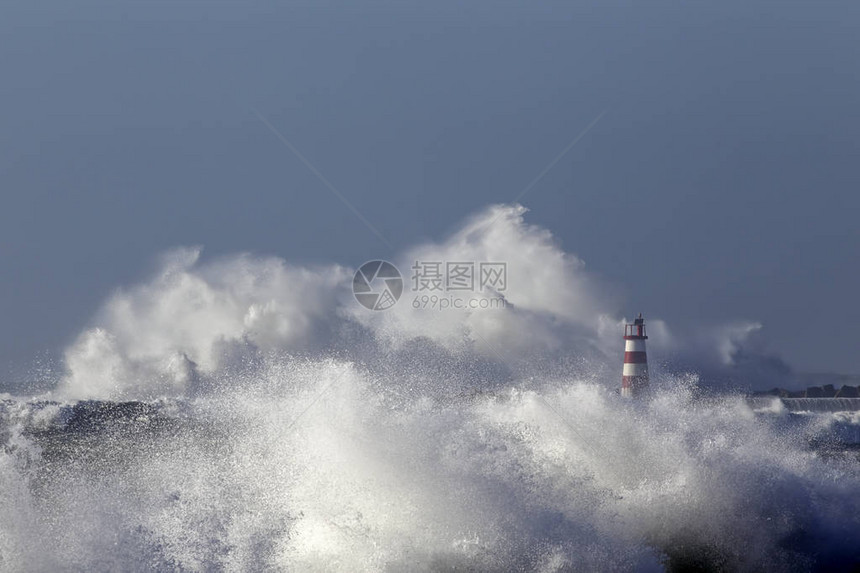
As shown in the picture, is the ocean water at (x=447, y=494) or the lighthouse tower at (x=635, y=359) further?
the lighthouse tower at (x=635, y=359)

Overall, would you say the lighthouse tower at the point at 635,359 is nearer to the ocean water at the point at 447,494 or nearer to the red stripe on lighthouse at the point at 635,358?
the red stripe on lighthouse at the point at 635,358

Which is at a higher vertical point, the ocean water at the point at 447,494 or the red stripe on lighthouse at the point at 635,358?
the red stripe on lighthouse at the point at 635,358

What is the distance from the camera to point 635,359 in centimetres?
3500

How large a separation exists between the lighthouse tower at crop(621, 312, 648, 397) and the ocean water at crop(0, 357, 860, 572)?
29.5 feet

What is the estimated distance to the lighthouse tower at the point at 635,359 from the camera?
3475 centimetres

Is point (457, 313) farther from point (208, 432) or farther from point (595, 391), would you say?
point (595, 391)

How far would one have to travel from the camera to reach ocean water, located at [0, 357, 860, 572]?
16.9 meters

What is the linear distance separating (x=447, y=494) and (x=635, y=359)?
17874mm

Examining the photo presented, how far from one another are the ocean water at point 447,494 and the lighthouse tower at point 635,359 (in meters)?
9.00

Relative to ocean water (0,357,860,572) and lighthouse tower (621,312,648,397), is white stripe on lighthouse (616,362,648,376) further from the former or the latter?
ocean water (0,357,860,572)

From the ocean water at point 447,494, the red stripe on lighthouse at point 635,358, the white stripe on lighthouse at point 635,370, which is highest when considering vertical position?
the red stripe on lighthouse at point 635,358

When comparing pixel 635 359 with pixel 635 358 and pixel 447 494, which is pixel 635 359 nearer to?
pixel 635 358

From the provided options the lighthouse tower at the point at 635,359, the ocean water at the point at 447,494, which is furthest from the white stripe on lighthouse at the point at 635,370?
the ocean water at the point at 447,494

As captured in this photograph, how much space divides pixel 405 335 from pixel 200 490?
23.9 metres
